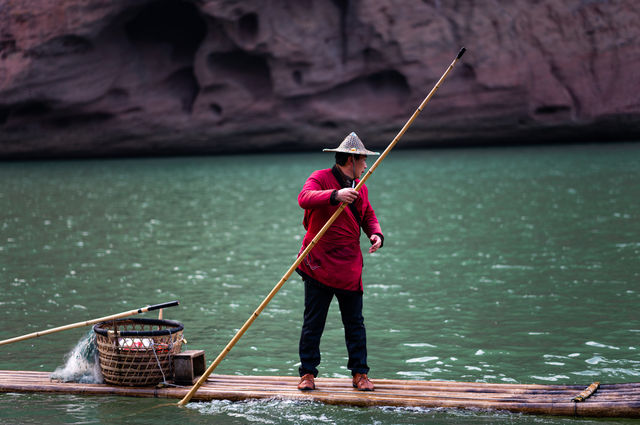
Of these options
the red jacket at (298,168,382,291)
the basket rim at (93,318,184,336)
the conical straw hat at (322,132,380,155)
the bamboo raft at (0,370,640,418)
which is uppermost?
the conical straw hat at (322,132,380,155)

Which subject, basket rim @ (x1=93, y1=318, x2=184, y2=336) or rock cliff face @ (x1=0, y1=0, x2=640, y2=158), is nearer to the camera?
basket rim @ (x1=93, y1=318, x2=184, y2=336)

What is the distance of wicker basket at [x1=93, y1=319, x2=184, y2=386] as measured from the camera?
226 inches

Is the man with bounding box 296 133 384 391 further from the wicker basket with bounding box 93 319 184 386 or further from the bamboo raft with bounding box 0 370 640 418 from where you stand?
the wicker basket with bounding box 93 319 184 386

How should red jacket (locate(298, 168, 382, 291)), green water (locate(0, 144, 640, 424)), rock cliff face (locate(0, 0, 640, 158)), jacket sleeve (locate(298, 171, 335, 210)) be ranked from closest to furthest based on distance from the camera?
jacket sleeve (locate(298, 171, 335, 210)) < red jacket (locate(298, 168, 382, 291)) < green water (locate(0, 144, 640, 424)) < rock cliff face (locate(0, 0, 640, 158))

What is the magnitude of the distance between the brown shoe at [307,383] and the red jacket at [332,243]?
2.27 ft

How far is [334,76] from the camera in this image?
3116cm

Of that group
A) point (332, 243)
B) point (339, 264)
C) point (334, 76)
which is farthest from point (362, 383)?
point (334, 76)

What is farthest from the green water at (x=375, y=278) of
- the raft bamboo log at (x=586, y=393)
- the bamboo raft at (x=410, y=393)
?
the raft bamboo log at (x=586, y=393)

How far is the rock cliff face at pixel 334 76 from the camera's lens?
98.3ft

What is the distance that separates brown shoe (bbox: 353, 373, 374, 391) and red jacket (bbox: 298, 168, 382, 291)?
2.06 feet

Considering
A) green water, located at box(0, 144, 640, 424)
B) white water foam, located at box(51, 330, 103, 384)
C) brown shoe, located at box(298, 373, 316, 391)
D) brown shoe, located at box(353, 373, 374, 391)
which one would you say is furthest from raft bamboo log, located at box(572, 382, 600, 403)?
white water foam, located at box(51, 330, 103, 384)

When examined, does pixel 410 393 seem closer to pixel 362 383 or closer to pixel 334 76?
pixel 362 383

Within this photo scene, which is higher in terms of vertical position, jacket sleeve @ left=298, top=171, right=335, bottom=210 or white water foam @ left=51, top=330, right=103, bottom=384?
jacket sleeve @ left=298, top=171, right=335, bottom=210

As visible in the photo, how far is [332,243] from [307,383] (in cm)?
101
